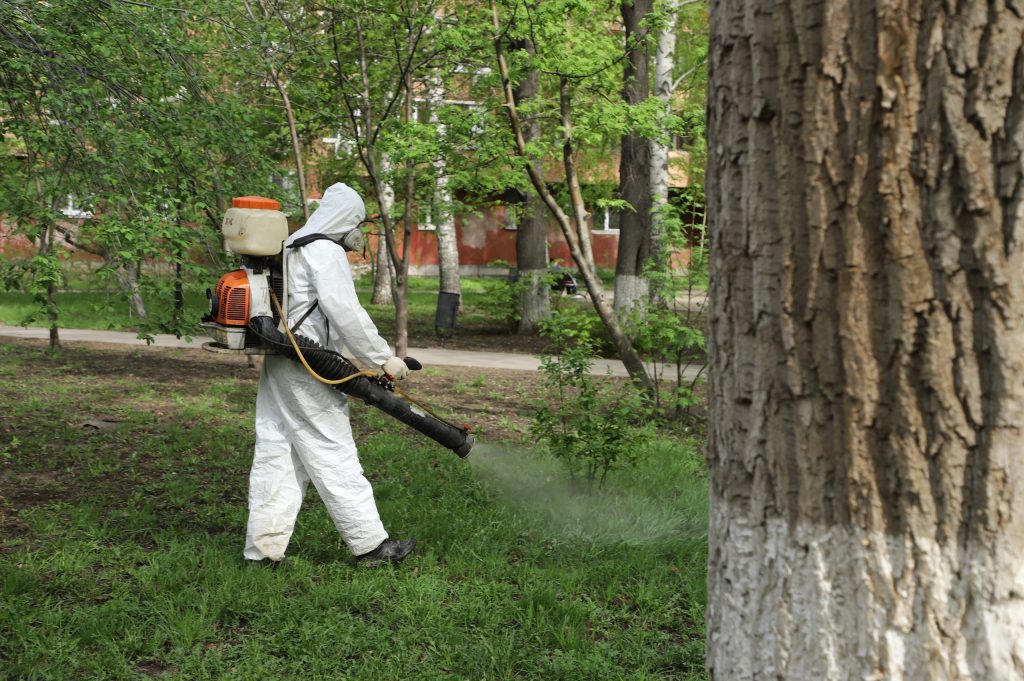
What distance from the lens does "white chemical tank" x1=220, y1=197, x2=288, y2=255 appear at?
15.6 ft

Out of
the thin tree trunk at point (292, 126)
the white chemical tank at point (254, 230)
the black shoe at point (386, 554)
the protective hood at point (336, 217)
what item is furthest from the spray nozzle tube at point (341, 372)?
the thin tree trunk at point (292, 126)

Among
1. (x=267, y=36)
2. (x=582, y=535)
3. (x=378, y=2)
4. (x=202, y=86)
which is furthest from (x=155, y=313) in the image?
(x=378, y=2)

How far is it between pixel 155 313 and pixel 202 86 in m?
1.69

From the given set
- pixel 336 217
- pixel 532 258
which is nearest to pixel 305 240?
pixel 336 217

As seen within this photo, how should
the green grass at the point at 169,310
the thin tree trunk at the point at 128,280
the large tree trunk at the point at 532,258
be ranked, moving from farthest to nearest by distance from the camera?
1. the large tree trunk at the point at 532,258
2. the green grass at the point at 169,310
3. the thin tree trunk at the point at 128,280

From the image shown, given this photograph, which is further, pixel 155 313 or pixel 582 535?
pixel 155 313

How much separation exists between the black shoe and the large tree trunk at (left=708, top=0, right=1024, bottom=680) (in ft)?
10.3

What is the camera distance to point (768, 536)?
6.26 ft

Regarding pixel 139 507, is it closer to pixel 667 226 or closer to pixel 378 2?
pixel 667 226

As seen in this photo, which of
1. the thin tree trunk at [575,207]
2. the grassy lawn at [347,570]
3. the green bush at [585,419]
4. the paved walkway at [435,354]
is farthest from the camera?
the paved walkway at [435,354]

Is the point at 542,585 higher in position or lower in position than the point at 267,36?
lower

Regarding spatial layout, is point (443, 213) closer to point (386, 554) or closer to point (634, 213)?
point (634, 213)

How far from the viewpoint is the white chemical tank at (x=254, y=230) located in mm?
4758

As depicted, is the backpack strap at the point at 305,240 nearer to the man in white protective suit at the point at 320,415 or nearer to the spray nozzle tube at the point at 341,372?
the man in white protective suit at the point at 320,415
